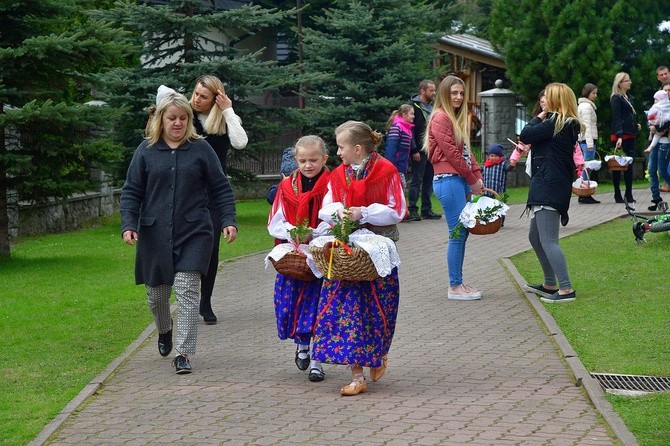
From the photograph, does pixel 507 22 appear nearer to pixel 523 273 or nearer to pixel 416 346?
pixel 523 273

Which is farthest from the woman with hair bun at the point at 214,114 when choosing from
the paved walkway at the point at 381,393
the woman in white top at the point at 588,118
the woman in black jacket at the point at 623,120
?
the woman in white top at the point at 588,118

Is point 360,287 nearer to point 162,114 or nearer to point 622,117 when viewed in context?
point 162,114

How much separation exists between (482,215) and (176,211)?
3.52 meters

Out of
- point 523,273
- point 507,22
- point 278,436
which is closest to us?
point 278,436

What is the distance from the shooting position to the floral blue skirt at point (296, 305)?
26.6 ft

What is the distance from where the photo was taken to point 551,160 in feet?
35.3

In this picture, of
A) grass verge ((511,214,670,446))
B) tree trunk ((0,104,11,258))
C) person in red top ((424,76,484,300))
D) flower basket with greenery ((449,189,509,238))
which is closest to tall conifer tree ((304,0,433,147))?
grass verge ((511,214,670,446))

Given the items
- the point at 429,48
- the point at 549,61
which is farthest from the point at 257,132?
the point at 549,61

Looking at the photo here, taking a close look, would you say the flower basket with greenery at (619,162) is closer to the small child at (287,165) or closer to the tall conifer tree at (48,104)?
the tall conifer tree at (48,104)

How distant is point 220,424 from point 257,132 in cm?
1315

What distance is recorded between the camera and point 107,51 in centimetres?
1439

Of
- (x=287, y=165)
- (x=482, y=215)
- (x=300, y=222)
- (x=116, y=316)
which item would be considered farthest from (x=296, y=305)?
(x=482, y=215)

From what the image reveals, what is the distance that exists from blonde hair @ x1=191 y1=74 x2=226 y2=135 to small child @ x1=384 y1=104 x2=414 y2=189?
798 cm

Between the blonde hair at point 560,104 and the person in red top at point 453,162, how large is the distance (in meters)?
0.80
